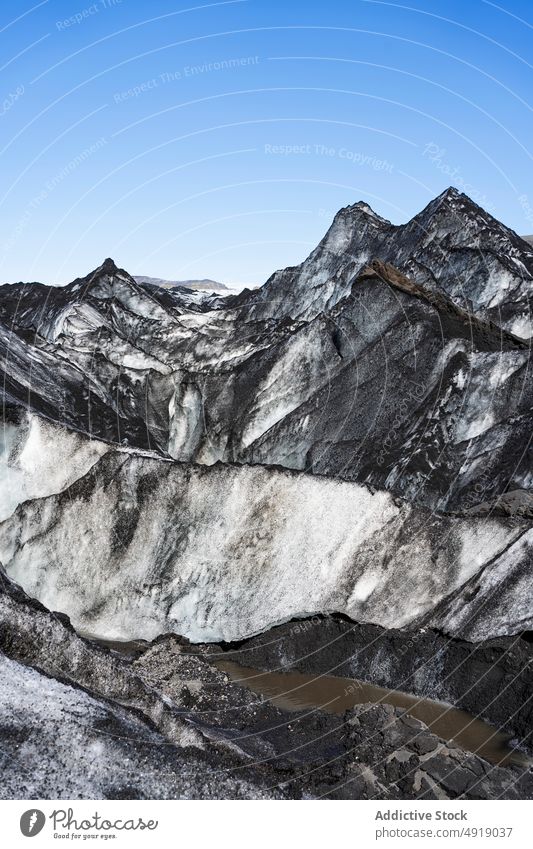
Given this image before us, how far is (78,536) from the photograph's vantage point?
20500mm

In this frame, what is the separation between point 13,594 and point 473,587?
8.63m

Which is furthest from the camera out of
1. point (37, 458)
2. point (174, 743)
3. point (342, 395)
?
point (342, 395)

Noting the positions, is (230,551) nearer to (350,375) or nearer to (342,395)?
(342,395)

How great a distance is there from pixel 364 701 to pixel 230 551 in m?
4.86

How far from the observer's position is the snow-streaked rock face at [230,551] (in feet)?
58.9

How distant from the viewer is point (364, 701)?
633 inches

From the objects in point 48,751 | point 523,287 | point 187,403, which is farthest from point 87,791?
point 523,287

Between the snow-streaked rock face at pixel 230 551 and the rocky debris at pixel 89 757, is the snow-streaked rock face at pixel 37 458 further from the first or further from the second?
the rocky debris at pixel 89 757

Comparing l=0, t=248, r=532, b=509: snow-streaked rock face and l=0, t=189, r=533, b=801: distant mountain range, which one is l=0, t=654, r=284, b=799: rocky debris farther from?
l=0, t=248, r=532, b=509: snow-streaked rock face

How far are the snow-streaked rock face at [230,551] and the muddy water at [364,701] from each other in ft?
4.35

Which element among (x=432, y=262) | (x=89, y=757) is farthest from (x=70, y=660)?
(x=432, y=262)

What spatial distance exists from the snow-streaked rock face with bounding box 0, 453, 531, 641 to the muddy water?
132 centimetres

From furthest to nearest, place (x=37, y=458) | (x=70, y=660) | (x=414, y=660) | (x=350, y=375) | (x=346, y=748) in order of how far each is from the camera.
Result: (x=350, y=375), (x=37, y=458), (x=414, y=660), (x=70, y=660), (x=346, y=748)

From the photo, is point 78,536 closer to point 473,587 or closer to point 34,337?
point 473,587
